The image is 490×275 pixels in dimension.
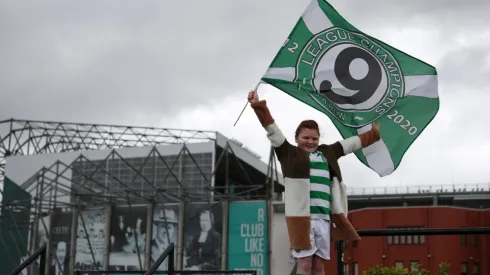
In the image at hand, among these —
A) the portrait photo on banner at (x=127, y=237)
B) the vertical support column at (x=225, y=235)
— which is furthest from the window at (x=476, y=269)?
the portrait photo on banner at (x=127, y=237)

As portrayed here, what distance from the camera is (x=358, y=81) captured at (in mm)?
7074

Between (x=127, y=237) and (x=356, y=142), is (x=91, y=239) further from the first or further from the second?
(x=356, y=142)

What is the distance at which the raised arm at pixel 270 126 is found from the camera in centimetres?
584

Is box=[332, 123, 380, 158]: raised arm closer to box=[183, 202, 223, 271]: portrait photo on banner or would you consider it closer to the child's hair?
the child's hair

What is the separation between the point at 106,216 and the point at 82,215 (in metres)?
1.70

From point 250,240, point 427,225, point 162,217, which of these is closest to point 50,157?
point 162,217

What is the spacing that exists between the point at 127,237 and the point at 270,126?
41058mm

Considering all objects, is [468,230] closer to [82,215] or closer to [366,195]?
[82,215]

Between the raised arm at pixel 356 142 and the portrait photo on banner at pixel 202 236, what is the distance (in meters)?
37.1

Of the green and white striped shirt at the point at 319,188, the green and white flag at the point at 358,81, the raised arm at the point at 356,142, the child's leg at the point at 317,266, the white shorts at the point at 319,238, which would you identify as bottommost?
the child's leg at the point at 317,266

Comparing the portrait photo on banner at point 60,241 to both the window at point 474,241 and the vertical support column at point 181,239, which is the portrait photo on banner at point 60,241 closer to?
the vertical support column at point 181,239

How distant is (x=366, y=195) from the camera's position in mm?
60844

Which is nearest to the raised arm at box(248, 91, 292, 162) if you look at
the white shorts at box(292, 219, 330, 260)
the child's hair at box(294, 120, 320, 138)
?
the child's hair at box(294, 120, 320, 138)

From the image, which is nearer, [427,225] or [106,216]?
[106,216]
